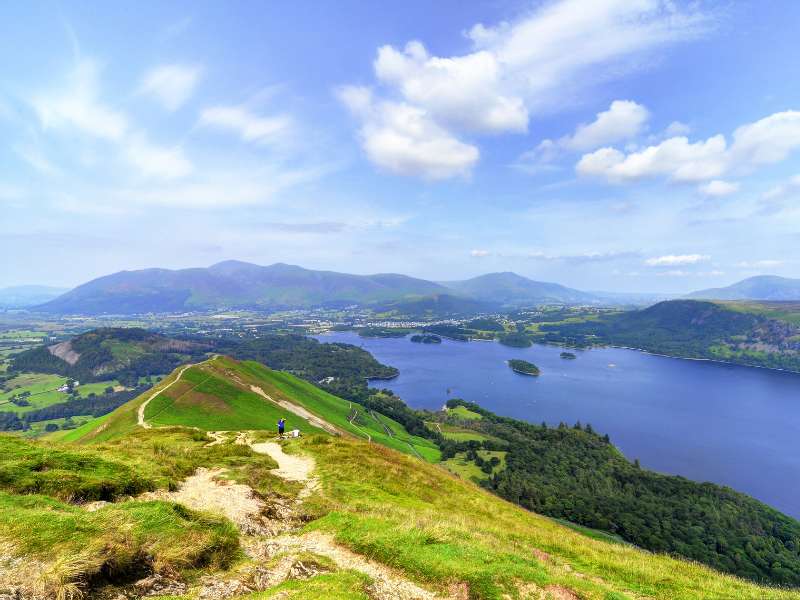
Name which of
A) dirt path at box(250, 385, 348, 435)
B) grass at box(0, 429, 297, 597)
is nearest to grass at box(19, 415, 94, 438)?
dirt path at box(250, 385, 348, 435)

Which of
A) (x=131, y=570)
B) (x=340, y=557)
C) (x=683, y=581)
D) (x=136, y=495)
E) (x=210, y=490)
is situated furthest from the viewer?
(x=210, y=490)

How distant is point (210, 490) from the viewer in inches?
936

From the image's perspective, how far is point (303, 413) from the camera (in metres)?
92.6

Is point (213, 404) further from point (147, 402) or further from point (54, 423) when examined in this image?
point (54, 423)

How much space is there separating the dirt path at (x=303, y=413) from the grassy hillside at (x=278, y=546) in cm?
6147

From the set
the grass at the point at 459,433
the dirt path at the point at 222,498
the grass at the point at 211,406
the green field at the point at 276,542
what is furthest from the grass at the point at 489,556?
the grass at the point at 459,433

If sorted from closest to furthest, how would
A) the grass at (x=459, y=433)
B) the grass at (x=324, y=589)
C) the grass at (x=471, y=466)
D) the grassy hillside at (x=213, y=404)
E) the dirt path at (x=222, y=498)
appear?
1. the grass at (x=324, y=589)
2. the dirt path at (x=222, y=498)
3. the grassy hillside at (x=213, y=404)
4. the grass at (x=471, y=466)
5. the grass at (x=459, y=433)

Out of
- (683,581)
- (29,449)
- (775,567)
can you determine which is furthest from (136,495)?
(775,567)

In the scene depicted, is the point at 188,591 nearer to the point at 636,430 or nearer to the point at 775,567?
the point at 775,567

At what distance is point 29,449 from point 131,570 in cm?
1473

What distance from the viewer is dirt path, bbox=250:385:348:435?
87.3 metres

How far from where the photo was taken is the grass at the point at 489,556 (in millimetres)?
15531

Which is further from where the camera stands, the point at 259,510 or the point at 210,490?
the point at 210,490

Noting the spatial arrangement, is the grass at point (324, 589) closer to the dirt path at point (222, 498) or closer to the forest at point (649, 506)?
the dirt path at point (222, 498)
